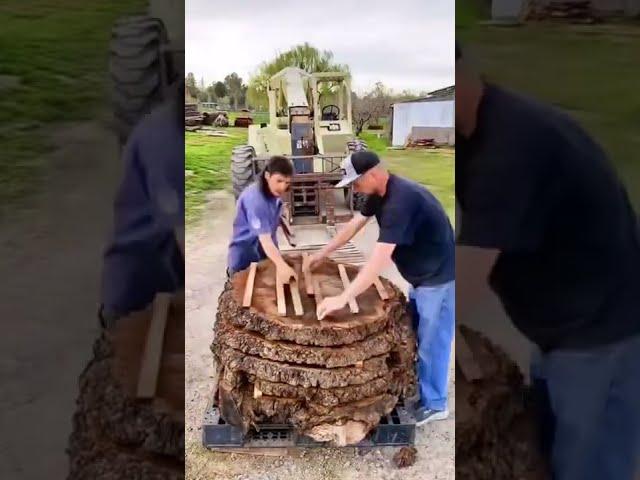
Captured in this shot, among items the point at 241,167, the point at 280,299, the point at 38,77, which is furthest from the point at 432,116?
the point at 38,77

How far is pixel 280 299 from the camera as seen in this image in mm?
2178

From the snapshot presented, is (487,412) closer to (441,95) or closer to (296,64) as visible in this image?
(441,95)

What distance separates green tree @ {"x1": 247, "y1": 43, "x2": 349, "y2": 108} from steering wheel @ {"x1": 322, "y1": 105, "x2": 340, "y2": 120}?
0.41ft

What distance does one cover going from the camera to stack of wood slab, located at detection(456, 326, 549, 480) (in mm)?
2252

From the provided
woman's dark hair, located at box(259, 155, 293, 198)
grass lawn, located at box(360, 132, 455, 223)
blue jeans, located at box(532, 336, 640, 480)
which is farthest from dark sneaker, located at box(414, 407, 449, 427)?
woman's dark hair, located at box(259, 155, 293, 198)

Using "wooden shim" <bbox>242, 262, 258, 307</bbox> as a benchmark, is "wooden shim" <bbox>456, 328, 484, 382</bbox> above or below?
below

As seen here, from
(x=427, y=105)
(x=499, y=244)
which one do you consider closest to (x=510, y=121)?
(x=427, y=105)

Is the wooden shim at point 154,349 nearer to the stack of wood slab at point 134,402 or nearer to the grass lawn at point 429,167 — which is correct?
the stack of wood slab at point 134,402

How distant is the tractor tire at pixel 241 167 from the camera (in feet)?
7.25

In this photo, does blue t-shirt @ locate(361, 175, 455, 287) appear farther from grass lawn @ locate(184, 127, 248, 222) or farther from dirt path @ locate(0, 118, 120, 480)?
dirt path @ locate(0, 118, 120, 480)

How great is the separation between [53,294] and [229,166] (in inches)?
29.5

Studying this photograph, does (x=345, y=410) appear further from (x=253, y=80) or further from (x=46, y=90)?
(x=46, y=90)

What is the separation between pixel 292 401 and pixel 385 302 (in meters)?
0.47

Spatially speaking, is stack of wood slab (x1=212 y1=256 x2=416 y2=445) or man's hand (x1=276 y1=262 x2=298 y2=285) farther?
man's hand (x1=276 y1=262 x2=298 y2=285)
